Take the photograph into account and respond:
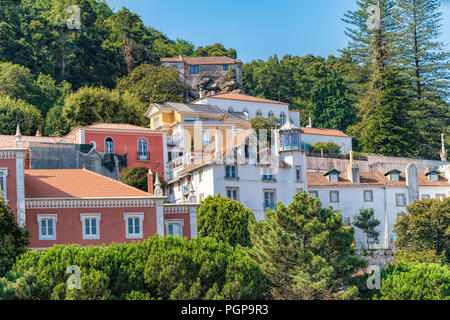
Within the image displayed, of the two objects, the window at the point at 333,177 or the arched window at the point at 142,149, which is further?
the arched window at the point at 142,149

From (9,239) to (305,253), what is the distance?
15.4 m

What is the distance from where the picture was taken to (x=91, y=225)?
53344 mm

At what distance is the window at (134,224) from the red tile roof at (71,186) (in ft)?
4.60

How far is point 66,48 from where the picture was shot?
111m

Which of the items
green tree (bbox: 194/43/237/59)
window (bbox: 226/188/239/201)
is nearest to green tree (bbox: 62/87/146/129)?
window (bbox: 226/188/239/201)

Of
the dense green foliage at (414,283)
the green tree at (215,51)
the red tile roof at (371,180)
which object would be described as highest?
the green tree at (215,51)

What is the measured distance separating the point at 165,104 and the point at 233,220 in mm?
34847

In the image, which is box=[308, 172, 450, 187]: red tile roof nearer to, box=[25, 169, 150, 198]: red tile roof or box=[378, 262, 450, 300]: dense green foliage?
box=[25, 169, 150, 198]: red tile roof

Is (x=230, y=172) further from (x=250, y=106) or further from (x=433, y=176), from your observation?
(x=250, y=106)

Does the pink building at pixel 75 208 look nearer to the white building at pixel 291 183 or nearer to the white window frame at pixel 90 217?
the white window frame at pixel 90 217

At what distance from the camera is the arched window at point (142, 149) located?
7788 centimetres

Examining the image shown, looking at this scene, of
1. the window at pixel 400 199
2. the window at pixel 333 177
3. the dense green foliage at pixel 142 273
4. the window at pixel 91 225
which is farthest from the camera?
the window at pixel 400 199

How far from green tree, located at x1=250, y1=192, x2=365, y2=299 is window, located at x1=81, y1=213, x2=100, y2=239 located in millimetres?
9616

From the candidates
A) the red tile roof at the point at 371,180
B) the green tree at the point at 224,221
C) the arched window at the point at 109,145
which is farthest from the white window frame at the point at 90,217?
the red tile roof at the point at 371,180
